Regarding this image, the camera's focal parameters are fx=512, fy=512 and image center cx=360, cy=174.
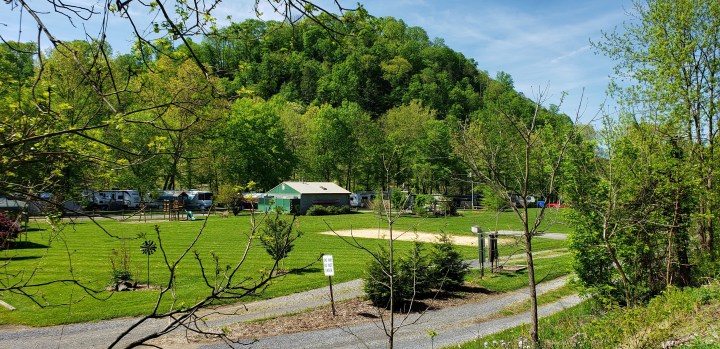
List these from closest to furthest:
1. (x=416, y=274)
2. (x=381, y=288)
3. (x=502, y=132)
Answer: (x=502, y=132) → (x=381, y=288) → (x=416, y=274)

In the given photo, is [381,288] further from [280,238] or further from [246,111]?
[246,111]

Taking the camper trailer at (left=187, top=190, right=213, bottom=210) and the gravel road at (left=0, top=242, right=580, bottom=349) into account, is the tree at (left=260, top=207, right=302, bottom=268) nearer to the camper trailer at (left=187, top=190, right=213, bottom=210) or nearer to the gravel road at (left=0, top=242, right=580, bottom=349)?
the gravel road at (left=0, top=242, right=580, bottom=349)

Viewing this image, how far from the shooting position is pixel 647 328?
7.96 meters

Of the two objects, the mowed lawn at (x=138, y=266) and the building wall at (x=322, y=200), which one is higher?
the building wall at (x=322, y=200)

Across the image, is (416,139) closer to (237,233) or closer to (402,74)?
(237,233)

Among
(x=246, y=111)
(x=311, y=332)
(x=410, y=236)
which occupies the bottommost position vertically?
(x=311, y=332)

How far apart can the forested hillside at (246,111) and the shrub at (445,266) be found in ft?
6.92

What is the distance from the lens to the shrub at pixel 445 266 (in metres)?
15.9

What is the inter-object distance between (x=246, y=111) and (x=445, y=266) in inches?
1712

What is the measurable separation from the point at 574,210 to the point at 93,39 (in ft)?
39.0

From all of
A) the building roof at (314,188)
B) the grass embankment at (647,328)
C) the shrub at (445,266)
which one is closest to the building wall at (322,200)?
the building roof at (314,188)

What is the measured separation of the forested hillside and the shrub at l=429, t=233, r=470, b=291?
2108mm

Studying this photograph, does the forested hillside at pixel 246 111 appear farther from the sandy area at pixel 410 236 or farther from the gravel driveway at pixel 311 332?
the sandy area at pixel 410 236

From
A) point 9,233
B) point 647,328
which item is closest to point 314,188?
point 647,328
